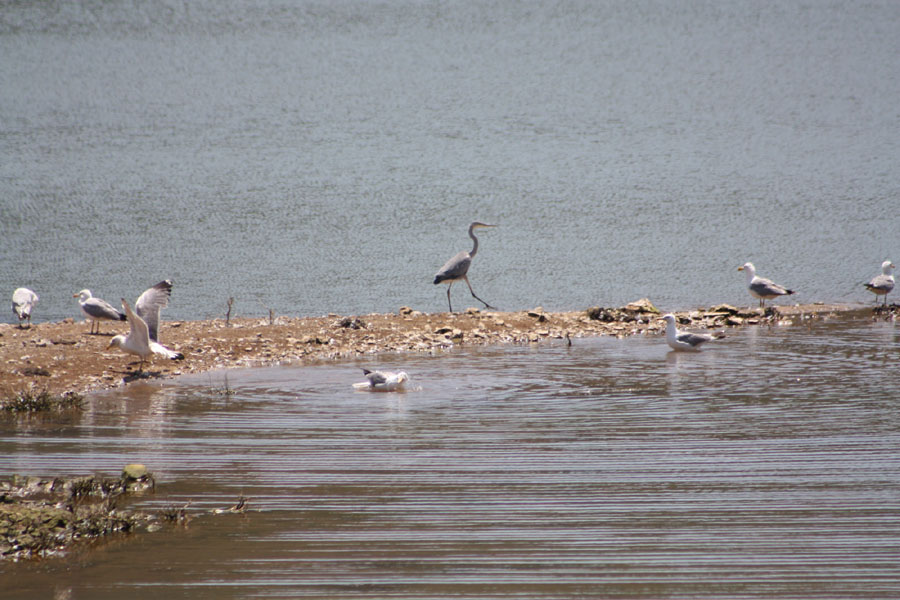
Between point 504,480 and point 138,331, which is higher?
point 138,331

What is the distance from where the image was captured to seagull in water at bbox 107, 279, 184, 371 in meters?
12.5

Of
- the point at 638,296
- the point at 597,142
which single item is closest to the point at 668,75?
the point at 597,142

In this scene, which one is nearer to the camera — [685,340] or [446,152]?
[685,340]

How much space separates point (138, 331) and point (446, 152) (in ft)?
92.6

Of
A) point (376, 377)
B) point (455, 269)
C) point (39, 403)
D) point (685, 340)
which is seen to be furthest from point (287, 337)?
point (685, 340)

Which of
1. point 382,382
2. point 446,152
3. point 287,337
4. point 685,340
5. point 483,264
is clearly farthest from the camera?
point 446,152

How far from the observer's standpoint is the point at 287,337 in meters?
15.3

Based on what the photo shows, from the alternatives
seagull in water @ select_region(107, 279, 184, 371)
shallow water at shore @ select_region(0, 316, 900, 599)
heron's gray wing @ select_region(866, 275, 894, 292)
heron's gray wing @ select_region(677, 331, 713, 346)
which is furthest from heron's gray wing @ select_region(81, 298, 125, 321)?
heron's gray wing @ select_region(866, 275, 894, 292)

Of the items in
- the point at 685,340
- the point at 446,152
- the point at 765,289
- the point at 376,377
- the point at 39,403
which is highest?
the point at 446,152

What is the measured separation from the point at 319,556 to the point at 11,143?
3841cm

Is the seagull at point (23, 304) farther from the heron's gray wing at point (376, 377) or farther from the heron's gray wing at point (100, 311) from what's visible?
the heron's gray wing at point (376, 377)

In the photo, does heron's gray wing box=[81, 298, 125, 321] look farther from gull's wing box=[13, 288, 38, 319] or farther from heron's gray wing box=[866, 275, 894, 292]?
heron's gray wing box=[866, 275, 894, 292]

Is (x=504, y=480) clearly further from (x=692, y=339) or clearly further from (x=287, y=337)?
(x=287, y=337)

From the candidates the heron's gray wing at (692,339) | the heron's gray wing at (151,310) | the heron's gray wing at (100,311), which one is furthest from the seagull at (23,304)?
the heron's gray wing at (692,339)
